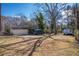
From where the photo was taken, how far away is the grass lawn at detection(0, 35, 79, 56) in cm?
347

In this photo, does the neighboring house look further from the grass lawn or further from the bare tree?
the bare tree

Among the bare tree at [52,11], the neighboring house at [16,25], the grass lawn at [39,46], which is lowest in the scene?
the grass lawn at [39,46]

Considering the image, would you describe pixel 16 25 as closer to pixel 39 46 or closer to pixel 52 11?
pixel 39 46

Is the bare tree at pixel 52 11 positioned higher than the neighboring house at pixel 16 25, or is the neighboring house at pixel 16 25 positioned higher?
the bare tree at pixel 52 11

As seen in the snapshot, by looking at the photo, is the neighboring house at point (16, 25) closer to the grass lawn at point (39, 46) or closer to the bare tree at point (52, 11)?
the grass lawn at point (39, 46)

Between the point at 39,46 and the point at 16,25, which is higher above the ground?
the point at 16,25

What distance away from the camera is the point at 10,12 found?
351cm

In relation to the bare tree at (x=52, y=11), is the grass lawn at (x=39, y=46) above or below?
below

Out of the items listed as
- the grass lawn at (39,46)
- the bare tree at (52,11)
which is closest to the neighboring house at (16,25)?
the grass lawn at (39,46)

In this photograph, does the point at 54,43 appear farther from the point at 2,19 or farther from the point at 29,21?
the point at 2,19

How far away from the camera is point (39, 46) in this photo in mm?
3512

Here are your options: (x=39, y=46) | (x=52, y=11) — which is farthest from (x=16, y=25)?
(x=52, y=11)

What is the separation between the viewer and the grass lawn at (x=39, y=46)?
3.47 metres

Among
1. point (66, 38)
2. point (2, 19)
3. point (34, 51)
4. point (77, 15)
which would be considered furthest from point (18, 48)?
point (77, 15)
